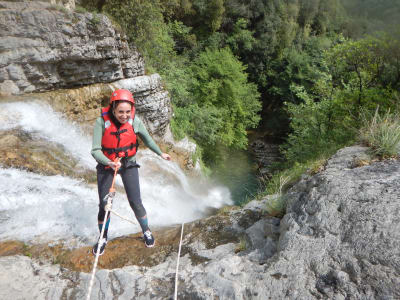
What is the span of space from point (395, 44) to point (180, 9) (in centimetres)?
1771

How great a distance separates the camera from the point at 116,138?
117 inches

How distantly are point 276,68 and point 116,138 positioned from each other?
2419 centimetres

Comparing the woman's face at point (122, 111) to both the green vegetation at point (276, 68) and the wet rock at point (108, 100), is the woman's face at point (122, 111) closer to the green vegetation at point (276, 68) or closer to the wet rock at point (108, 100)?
the green vegetation at point (276, 68)

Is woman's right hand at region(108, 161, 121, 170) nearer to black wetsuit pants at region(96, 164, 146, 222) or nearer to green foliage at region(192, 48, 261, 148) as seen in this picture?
black wetsuit pants at region(96, 164, 146, 222)

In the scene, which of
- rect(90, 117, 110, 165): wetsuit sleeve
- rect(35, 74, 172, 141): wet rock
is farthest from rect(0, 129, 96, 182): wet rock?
rect(90, 117, 110, 165): wetsuit sleeve

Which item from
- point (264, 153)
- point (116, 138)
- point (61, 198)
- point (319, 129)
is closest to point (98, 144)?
point (116, 138)

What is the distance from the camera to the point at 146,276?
2643 millimetres

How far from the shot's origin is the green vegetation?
516 centimetres

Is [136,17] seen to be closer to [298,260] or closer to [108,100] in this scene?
[108,100]

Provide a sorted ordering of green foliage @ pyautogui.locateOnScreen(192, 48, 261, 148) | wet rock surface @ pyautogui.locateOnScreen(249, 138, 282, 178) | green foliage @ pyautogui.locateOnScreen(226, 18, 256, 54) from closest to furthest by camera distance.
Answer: green foliage @ pyautogui.locateOnScreen(192, 48, 261, 148)
wet rock surface @ pyautogui.locateOnScreen(249, 138, 282, 178)
green foliage @ pyautogui.locateOnScreen(226, 18, 256, 54)

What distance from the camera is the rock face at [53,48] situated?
6.53m

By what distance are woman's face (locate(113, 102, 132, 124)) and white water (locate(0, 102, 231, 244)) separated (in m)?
1.95

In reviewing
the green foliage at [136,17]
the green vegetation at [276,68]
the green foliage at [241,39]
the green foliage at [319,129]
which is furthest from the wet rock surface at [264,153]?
the green foliage at [136,17]

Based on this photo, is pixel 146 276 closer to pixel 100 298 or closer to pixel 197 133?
pixel 100 298
